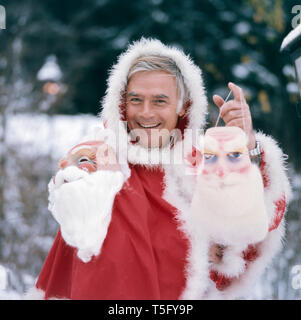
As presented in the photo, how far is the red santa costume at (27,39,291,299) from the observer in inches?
55.4

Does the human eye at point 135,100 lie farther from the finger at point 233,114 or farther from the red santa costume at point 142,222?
the finger at point 233,114

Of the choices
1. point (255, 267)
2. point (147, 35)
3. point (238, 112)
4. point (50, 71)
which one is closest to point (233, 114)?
point (238, 112)

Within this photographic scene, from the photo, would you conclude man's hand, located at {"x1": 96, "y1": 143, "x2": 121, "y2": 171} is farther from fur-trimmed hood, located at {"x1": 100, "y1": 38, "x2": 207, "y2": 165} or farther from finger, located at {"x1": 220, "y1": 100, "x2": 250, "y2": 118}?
finger, located at {"x1": 220, "y1": 100, "x2": 250, "y2": 118}

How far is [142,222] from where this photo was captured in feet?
5.07

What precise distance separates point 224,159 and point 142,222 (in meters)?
0.38

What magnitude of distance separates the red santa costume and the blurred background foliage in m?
2.63

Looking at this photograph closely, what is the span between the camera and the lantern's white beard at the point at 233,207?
139cm

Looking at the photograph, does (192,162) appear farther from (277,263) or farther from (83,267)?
(277,263)

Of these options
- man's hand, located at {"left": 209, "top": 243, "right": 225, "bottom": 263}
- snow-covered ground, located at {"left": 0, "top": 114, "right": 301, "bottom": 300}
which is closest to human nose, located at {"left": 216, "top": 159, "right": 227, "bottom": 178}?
man's hand, located at {"left": 209, "top": 243, "right": 225, "bottom": 263}

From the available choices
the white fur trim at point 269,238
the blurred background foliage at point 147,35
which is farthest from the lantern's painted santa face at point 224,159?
the blurred background foliage at point 147,35

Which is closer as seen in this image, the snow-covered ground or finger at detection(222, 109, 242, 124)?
finger at detection(222, 109, 242, 124)

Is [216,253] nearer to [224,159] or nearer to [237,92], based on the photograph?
[224,159]

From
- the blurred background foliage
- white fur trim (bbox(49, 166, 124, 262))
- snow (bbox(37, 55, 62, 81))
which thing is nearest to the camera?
white fur trim (bbox(49, 166, 124, 262))

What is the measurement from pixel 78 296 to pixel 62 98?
3535 millimetres
